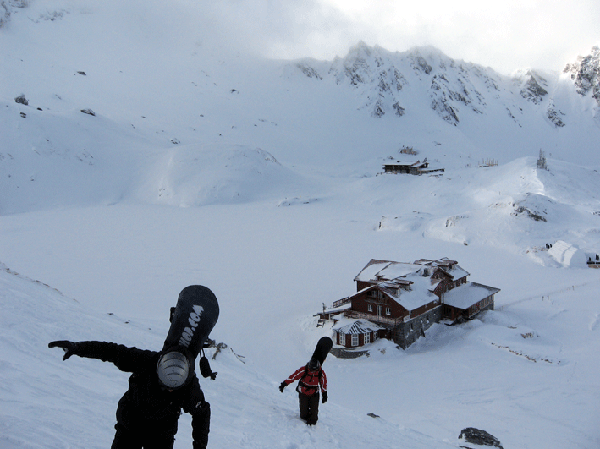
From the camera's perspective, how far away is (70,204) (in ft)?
173

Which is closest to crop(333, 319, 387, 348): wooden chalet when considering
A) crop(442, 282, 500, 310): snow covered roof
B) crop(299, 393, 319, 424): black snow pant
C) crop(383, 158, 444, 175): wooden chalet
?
crop(442, 282, 500, 310): snow covered roof

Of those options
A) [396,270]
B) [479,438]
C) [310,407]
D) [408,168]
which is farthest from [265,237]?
[408,168]

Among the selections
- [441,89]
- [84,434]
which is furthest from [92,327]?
[441,89]

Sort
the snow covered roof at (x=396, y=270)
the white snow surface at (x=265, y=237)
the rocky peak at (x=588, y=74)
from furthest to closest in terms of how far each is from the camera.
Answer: the rocky peak at (x=588, y=74), the snow covered roof at (x=396, y=270), the white snow surface at (x=265, y=237)

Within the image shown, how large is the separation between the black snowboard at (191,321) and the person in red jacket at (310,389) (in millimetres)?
4980

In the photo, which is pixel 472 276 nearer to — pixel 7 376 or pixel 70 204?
pixel 7 376

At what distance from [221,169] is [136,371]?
62883 mm

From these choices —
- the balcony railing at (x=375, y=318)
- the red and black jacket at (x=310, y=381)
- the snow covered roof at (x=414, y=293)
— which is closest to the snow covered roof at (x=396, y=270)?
the snow covered roof at (x=414, y=293)

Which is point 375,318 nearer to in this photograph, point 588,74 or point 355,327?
point 355,327

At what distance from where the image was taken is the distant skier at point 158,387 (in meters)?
3.30

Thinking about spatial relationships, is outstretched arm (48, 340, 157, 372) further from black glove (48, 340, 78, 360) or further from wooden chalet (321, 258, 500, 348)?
wooden chalet (321, 258, 500, 348)

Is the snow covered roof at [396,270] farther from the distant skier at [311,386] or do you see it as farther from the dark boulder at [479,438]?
the distant skier at [311,386]

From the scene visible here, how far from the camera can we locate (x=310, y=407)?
26.8ft

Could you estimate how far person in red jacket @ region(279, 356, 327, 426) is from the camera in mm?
8016
